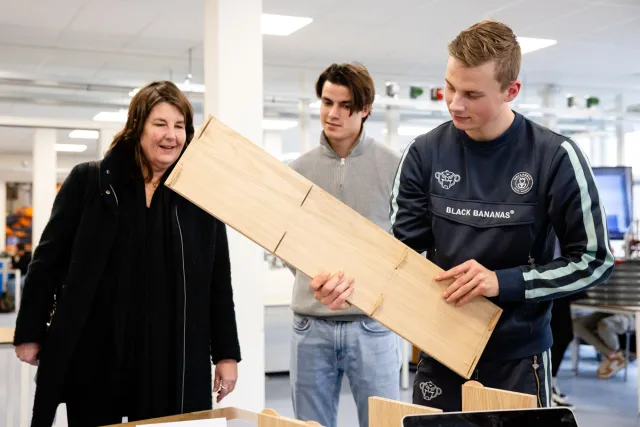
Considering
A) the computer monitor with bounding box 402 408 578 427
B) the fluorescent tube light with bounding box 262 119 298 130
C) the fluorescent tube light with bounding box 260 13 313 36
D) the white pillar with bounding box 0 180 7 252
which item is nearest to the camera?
the computer monitor with bounding box 402 408 578 427

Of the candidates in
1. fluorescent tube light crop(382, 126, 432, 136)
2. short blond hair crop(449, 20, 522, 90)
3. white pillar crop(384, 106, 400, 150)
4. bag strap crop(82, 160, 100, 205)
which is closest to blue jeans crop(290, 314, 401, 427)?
bag strap crop(82, 160, 100, 205)

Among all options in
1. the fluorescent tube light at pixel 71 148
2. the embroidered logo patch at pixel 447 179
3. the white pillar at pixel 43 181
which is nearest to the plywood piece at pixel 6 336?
the embroidered logo patch at pixel 447 179

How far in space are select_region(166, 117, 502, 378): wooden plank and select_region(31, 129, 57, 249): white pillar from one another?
6.24 metres

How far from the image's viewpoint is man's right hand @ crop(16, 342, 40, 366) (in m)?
2.12

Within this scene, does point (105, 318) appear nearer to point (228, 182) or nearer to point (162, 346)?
point (162, 346)

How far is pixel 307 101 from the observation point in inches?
367

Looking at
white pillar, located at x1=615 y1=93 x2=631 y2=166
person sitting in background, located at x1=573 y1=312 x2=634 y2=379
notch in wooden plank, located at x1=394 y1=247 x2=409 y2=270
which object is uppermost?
white pillar, located at x1=615 y1=93 x2=631 y2=166

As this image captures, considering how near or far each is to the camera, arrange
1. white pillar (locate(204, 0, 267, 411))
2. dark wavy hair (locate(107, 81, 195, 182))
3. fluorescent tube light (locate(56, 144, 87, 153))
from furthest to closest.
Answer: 1. fluorescent tube light (locate(56, 144, 87, 153))
2. white pillar (locate(204, 0, 267, 411))
3. dark wavy hair (locate(107, 81, 195, 182))

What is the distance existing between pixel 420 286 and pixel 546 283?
0.26 metres

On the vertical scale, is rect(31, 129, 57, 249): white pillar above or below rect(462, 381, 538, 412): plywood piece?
above

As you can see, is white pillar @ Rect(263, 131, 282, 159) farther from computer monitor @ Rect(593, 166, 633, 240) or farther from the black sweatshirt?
the black sweatshirt

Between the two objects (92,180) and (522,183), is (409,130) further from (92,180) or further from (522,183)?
(522,183)

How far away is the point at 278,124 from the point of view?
A: 42.5 ft

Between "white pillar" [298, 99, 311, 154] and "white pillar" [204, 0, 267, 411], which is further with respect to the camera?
A: "white pillar" [298, 99, 311, 154]
